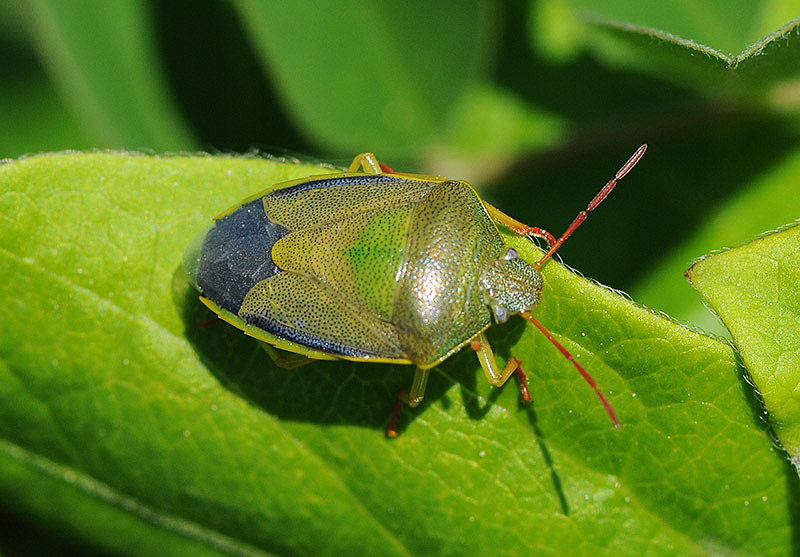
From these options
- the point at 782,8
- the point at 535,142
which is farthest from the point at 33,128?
the point at 782,8

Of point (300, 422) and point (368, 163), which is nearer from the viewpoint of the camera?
point (300, 422)

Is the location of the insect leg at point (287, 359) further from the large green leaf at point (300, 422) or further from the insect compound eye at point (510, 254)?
the insect compound eye at point (510, 254)

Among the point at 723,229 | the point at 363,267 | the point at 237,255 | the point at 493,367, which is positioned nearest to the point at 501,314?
the point at 493,367

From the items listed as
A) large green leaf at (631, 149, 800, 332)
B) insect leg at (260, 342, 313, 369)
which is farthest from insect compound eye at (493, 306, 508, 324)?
large green leaf at (631, 149, 800, 332)

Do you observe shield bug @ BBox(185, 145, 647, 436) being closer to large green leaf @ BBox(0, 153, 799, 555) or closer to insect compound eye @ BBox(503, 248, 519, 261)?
insect compound eye @ BBox(503, 248, 519, 261)

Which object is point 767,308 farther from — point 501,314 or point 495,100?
point 495,100

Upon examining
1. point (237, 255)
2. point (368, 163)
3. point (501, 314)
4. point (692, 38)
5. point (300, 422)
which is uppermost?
point (692, 38)

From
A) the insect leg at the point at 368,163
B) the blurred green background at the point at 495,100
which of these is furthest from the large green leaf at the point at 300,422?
the blurred green background at the point at 495,100
